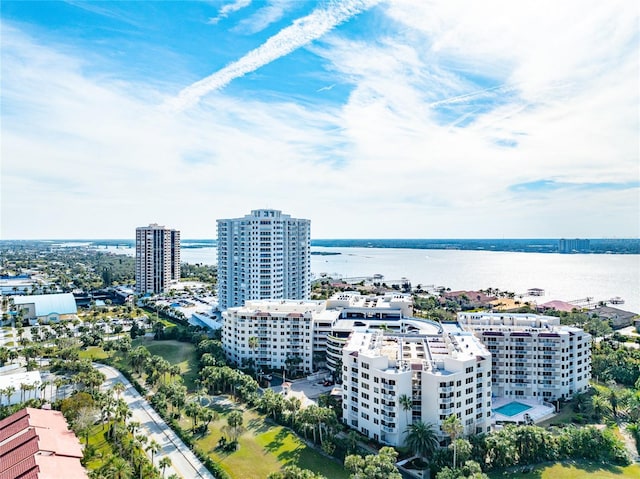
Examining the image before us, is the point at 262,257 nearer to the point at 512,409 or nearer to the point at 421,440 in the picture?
the point at 512,409

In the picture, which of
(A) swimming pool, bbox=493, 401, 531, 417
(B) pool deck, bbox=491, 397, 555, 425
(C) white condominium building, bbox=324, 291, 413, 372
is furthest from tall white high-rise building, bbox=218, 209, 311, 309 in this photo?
(A) swimming pool, bbox=493, 401, 531, 417

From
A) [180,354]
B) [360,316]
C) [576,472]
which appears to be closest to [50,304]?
[180,354]

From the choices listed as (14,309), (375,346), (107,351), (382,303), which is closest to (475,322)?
(382,303)

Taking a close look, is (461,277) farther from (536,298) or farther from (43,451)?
(43,451)

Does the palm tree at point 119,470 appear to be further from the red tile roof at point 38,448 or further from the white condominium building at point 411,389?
the white condominium building at point 411,389

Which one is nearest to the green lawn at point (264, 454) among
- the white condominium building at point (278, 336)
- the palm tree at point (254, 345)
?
the palm tree at point (254, 345)
